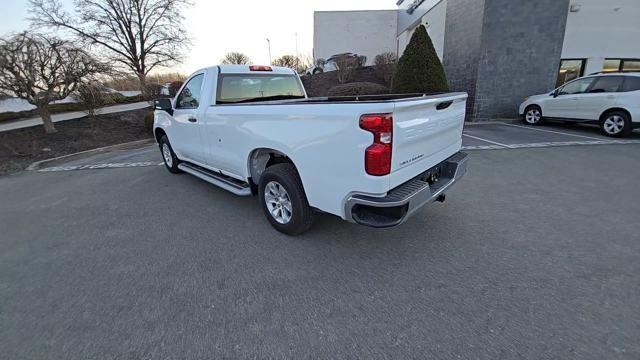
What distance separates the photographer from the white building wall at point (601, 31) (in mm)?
12102

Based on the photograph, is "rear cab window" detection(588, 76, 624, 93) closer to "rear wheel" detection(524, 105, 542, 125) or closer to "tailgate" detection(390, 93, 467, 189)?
"rear wheel" detection(524, 105, 542, 125)

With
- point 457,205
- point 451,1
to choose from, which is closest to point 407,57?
point 451,1

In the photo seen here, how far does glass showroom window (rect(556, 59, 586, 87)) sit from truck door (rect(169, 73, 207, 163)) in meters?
14.9

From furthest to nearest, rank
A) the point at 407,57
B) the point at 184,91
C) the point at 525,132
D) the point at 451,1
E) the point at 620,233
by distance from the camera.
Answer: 1. the point at 451,1
2. the point at 407,57
3. the point at 525,132
4. the point at 184,91
5. the point at 620,233

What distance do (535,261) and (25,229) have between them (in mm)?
6193

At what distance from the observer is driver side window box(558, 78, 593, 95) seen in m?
8.69

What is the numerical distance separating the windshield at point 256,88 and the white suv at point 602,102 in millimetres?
8597

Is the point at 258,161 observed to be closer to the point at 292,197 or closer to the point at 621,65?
the point at 292,197

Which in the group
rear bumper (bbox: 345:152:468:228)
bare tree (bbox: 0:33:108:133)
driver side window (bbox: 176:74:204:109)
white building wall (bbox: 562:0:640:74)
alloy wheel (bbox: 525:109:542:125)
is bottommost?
rear bumper (bbox: 345:152:468:228)

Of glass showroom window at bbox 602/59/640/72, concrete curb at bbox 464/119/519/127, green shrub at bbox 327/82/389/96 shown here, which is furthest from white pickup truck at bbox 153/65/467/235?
glass showroom window at bbox 602/59/640/72

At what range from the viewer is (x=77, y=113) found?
47.7ft

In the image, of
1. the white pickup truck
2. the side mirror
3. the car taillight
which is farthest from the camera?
the side mirror

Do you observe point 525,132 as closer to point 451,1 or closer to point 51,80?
point 451,1

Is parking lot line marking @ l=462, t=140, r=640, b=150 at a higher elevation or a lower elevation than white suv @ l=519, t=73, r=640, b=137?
lower
